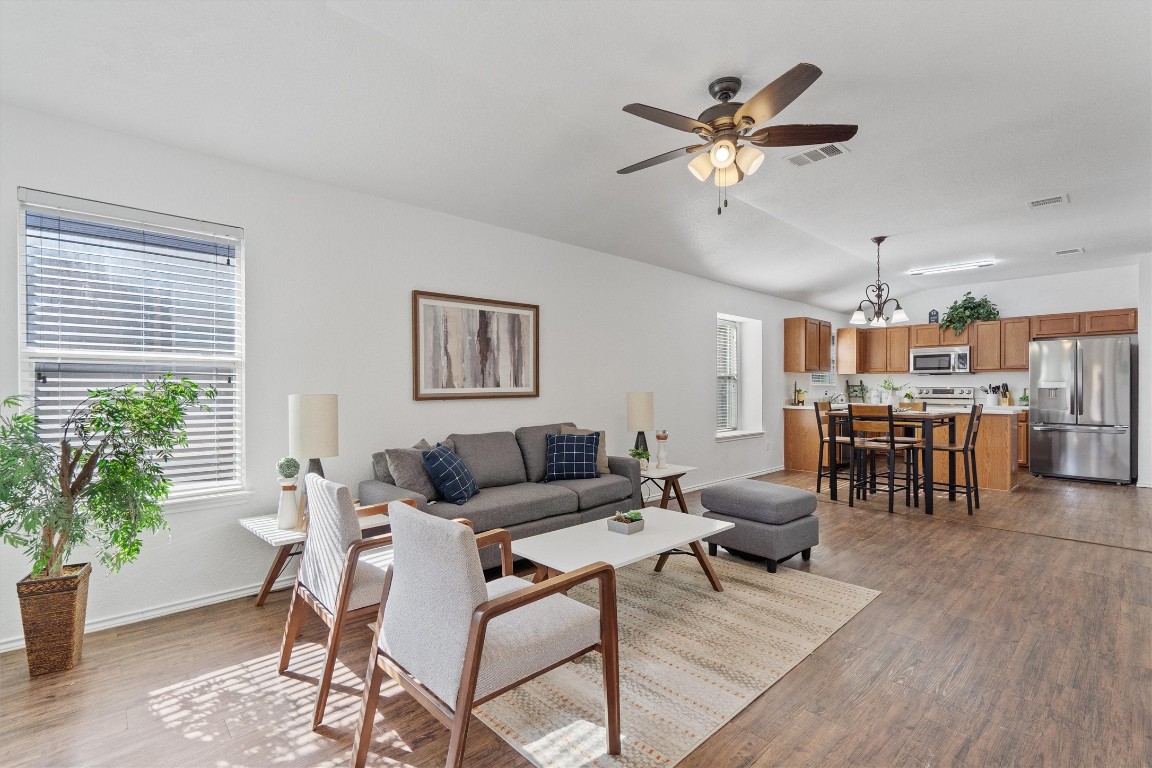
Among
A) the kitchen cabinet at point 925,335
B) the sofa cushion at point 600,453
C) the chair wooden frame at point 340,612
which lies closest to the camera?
the chair wooden frame at point 340,612

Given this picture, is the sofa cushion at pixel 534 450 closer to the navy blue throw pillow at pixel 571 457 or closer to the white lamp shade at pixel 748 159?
the navy blue throw pillow at pixel 571 457

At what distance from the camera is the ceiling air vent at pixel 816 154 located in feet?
11.4

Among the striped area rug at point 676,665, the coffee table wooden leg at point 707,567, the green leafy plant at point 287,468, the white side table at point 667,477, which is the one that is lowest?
the striped area rug at point 676,665

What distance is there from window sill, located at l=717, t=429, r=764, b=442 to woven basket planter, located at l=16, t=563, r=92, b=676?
586 centimetres

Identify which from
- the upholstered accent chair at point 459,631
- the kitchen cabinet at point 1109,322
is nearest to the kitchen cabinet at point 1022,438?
the kitchen cabinet at point 1109,322

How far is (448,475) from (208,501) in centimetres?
135

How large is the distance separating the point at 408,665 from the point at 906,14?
10.0ft

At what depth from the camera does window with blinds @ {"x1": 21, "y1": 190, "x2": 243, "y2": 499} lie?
271cm

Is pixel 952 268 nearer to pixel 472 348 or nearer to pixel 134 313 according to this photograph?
pixel 472 348

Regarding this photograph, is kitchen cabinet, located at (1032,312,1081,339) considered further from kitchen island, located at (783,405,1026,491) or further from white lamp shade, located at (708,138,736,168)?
white lamp shade, located at (708,138,736,168)

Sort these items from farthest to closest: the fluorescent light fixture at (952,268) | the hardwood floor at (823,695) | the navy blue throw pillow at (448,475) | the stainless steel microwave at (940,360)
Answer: the stainless steel microwave at (940,360) < the fluorescent light fixture at (952,268) < the navy blue throw pillow at (448,475) < the hardwood floor at (823,695)

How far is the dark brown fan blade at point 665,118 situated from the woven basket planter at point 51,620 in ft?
10.4

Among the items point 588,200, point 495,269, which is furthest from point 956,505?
point 495,269

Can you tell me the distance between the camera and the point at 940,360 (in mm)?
8250
